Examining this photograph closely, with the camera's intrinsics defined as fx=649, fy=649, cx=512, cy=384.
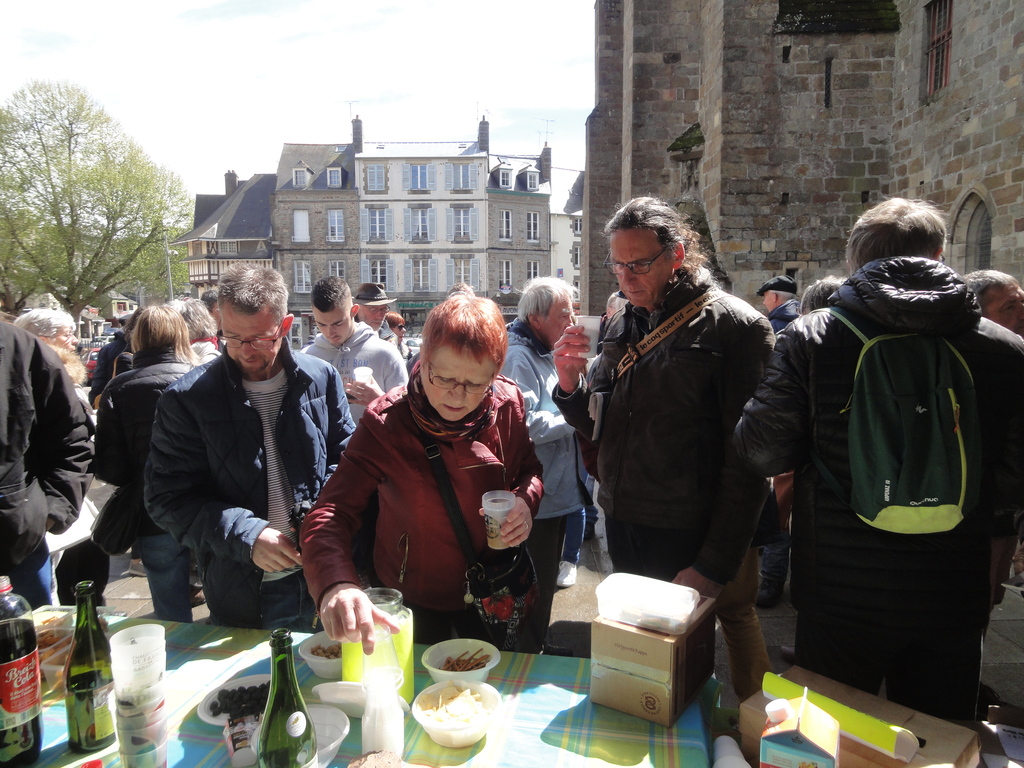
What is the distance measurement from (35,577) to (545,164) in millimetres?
43918

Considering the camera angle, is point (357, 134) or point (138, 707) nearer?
point (138, 707)

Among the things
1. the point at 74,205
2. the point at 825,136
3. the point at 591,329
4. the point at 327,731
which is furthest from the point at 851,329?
the point at 74,205

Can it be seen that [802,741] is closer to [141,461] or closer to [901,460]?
[901,460]

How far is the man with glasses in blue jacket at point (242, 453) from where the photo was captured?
2.18m

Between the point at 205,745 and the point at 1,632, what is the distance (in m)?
0.51

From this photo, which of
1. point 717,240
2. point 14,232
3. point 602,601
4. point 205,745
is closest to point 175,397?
point 205,745

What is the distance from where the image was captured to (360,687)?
157 centimetres

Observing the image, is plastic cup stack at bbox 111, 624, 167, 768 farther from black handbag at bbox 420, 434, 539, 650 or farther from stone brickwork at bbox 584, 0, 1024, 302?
stone brickwork at bbox 584, 0, 1024, 302

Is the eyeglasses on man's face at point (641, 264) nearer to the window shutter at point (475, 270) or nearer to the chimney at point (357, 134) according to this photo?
the window shutter at point (475, 270)

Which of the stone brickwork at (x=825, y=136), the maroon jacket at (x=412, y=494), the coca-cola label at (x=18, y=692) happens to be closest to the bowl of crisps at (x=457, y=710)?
the maroon jacket at (x=412, y=494)

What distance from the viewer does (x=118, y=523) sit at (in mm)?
2930

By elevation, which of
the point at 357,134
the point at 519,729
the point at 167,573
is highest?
the point at 357,134

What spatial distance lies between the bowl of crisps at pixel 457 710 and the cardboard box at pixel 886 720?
572mm

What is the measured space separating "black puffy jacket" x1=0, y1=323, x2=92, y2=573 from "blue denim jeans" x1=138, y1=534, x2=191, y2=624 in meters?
0.45
